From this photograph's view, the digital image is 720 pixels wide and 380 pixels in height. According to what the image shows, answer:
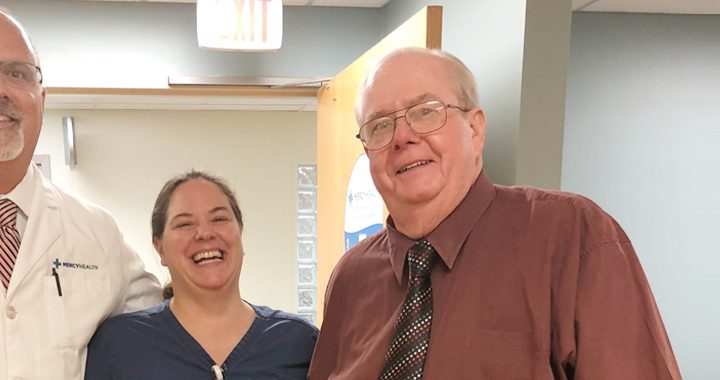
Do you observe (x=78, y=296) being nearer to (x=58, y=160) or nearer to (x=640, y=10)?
(x=640, y=10)

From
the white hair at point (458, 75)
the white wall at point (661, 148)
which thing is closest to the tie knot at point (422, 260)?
the white hair at point (458, 75)

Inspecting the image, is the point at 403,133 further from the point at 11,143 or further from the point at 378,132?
the point at 11,143


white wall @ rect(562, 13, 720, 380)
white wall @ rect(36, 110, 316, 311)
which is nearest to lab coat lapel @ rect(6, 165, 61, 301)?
white wall @ rect(562, 13, 720, 380)

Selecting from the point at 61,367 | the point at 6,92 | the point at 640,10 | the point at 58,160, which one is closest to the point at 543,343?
the point at 61,367

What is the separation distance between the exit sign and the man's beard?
1221 millimetres

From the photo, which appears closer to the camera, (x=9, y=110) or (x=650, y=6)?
(x=9, y=110)

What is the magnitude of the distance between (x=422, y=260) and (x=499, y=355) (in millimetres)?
221

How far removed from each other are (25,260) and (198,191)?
16.1 inches

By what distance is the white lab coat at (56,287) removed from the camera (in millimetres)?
→ 1280

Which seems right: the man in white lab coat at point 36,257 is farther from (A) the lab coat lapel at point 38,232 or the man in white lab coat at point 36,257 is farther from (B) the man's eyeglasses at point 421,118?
(B) the man's eyeglasses at point 421,118

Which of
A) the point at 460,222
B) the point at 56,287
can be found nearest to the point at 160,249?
the point at 56,287

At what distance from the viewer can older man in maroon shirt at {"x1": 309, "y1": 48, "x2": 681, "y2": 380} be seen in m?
0.93

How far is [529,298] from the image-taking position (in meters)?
1.00

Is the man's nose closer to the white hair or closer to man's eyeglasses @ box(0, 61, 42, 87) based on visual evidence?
the white hair
